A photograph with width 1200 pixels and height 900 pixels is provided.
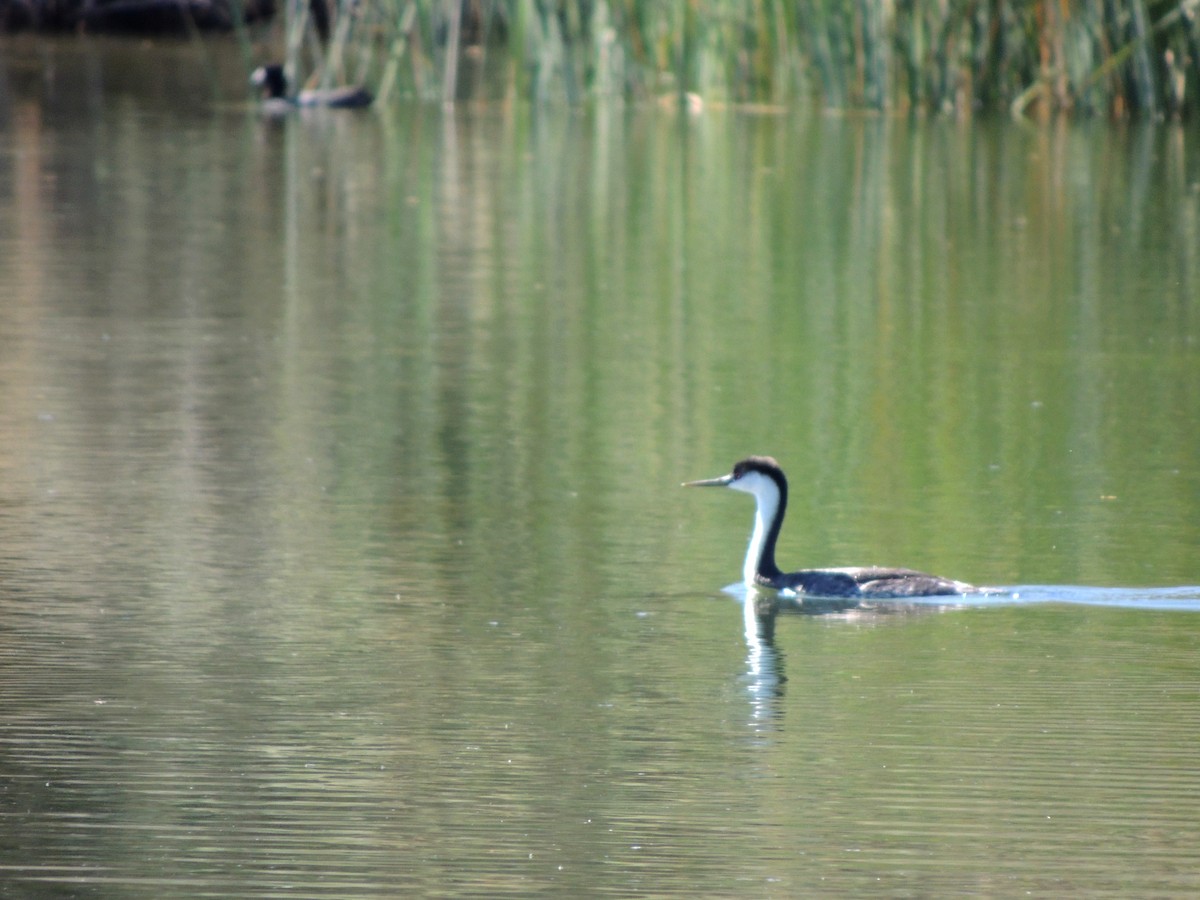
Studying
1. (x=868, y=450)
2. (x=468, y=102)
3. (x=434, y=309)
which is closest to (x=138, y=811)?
(x=868, y=450)

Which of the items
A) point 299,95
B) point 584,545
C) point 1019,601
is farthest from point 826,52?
point 1019,601

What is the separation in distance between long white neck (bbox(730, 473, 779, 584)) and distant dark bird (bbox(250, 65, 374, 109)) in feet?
66.0

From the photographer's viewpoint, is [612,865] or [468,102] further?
[468,102]

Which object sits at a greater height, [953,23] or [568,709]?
[953,23]

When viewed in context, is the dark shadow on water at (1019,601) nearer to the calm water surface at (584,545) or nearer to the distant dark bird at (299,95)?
the calm water surface at (584,545)

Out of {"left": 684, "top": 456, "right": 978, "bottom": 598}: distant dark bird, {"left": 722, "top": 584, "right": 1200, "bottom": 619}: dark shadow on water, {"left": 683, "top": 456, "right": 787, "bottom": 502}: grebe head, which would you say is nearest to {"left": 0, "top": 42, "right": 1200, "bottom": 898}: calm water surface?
{"left": 722, "top": 584, "right": 1200, "bottom": 619}: dark shadow on water

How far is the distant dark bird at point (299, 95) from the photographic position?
91.6 feet

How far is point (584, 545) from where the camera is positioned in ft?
27.8

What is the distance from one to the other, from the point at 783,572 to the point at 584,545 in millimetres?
673

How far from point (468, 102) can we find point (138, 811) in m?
24.6

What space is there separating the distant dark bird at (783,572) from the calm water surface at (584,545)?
0.48ft

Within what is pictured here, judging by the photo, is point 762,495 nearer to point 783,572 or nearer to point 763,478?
point 763,478

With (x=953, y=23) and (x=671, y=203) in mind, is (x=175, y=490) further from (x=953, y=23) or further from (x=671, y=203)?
(x=953, y=23)

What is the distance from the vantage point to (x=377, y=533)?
8625 millimetres
